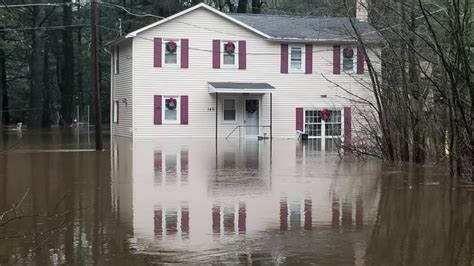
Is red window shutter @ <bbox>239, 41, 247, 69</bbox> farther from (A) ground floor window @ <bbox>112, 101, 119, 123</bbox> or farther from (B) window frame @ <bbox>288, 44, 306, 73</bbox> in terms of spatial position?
(A) ground floor window @ <bbox>112, 101, 119, 123</bbox>

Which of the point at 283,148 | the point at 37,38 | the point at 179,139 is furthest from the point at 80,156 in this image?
the point at 37,38

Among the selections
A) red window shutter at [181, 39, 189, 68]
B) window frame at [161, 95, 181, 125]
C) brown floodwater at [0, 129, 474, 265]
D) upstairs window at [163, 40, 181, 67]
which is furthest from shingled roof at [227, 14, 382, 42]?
brown floodwater at [0, 129, 474, 265]

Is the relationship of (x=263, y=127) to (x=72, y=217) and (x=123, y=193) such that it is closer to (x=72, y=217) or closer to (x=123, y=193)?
(x=123, y=193)

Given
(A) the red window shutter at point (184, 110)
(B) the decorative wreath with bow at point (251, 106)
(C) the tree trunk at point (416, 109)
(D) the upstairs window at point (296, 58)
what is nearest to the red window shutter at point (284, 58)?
(D) the upstairs window at point (296, 58)

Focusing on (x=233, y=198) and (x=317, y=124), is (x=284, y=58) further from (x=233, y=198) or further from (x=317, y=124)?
(x=233, y=198)

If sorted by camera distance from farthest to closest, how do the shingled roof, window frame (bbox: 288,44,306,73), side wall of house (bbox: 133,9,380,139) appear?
window frame (bbox: 288,44,306,73) → the shingled roof → side wall of house (bbox: 133,9,380,139)

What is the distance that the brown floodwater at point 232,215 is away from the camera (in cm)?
763

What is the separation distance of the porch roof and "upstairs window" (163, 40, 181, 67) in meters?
2.12

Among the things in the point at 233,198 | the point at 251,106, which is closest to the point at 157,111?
the point at 251,106

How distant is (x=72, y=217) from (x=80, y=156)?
12.6 meters

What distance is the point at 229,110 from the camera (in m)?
35.2

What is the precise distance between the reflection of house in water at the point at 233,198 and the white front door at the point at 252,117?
14069mm

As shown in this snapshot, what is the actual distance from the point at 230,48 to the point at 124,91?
6.15 m

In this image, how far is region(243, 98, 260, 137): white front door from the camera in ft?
116
